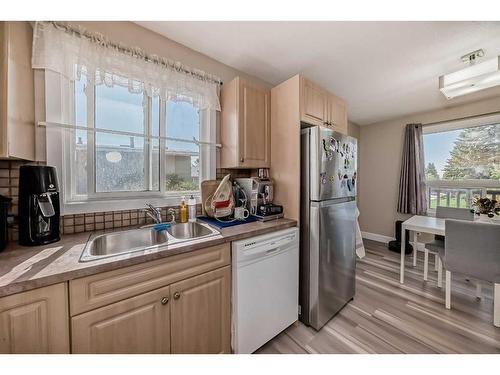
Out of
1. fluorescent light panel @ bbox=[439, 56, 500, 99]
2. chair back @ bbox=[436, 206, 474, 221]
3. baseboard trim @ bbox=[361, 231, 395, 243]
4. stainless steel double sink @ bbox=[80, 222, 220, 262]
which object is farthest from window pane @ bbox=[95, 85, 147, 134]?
baseboard trim @ bbox=[361, 231, 395, 243]

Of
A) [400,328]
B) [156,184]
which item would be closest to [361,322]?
[400,328]

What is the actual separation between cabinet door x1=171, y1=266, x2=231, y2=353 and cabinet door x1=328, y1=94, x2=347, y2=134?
5.47ft

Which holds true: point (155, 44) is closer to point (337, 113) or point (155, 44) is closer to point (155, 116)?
point (155, 116)

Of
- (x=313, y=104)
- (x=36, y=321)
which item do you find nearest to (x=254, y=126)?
(x=313, y=104)

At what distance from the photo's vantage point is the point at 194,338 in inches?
41.7

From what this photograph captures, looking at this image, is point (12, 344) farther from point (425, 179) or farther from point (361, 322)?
point (425, 179)

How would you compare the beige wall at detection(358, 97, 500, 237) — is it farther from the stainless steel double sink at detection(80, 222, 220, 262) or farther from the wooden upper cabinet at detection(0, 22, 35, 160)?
the wooden upper cabinet at detection(0, 22, 35, 160)

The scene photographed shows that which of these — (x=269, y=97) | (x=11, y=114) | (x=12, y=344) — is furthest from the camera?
(x=269, y=97)

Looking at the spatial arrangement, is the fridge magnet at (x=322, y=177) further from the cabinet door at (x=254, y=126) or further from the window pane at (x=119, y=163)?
the window pane at (x=119, y=163)

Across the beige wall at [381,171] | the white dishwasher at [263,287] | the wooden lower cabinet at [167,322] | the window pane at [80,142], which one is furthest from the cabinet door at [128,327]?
the beige wall at [381,171]

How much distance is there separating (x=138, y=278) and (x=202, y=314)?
1.41ft

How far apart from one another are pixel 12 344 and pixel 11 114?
0.91m

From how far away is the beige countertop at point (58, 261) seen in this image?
0.67m
